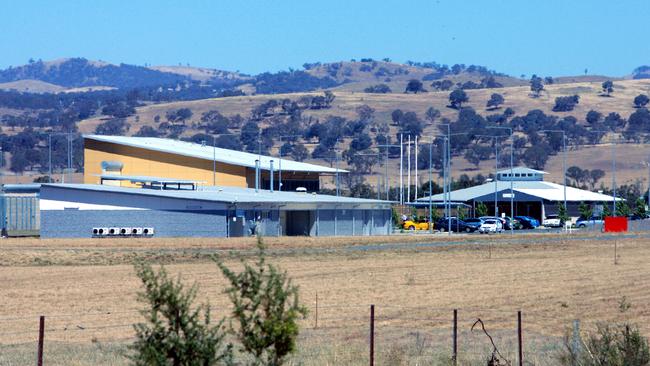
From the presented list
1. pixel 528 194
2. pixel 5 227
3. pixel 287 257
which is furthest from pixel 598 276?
pixel 528 194

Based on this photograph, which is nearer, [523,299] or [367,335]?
[367,335]

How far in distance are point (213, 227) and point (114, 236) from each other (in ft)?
21.0

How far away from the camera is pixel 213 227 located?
76.1 metres

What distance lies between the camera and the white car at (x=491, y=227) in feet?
313

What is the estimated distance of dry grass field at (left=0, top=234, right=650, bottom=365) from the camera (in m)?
24.2

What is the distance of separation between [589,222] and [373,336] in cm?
9405

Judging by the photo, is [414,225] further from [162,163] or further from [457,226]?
[162,163]

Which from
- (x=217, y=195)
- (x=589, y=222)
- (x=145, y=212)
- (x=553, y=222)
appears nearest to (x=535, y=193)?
(x=553, y=222)

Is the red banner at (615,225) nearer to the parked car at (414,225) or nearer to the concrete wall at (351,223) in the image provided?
the parked car at (414,225)

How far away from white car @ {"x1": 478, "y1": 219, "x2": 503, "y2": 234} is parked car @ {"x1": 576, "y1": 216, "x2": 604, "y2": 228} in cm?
1224

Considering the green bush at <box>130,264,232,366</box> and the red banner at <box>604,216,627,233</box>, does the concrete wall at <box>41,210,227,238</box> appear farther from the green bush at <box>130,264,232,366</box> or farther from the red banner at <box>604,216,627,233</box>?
the green bush at <box>130,264,232,366</box>

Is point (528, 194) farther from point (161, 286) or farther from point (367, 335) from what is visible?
point (161, 286)

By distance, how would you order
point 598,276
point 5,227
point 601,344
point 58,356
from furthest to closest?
point 5,227
point 598,276
point 58,356
point 601,344

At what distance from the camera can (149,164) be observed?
10138 cm
